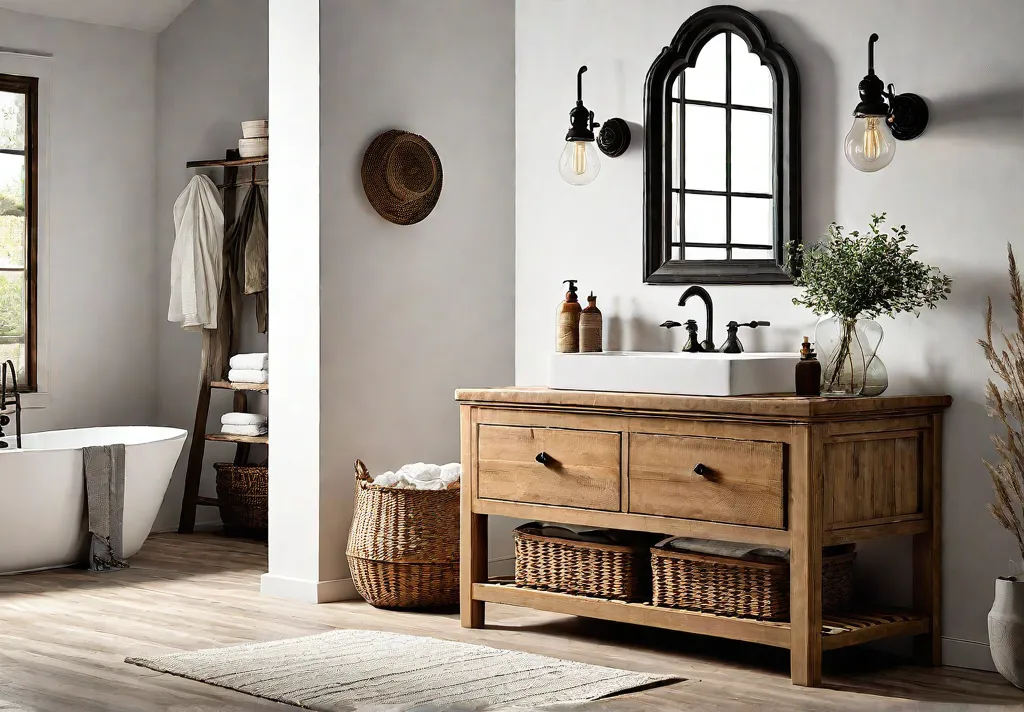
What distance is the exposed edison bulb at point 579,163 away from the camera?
4305mm

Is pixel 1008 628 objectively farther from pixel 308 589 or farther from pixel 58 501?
pixel 58 501

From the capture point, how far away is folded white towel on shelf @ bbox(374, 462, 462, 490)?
4410mm

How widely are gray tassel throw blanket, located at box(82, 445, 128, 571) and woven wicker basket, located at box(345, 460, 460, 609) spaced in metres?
1.33

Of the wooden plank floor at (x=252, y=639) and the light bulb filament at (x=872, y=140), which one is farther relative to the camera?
the light bulb filament at (x=872, y=140)

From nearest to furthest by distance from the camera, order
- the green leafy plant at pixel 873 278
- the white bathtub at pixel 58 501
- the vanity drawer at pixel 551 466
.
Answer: the green leafy plant at pixel 873 278 < the vanity drawer at pixel 551 466 < the white bathtub at pixel 58 501

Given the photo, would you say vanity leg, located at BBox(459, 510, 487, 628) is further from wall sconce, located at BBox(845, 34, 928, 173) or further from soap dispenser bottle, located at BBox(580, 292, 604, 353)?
wall sconce, located at BBox(845, 34, 928, 173)

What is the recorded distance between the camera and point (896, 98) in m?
3.72

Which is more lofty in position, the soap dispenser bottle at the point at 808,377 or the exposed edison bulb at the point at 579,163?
the exposed edison bulb at the point at 579,163

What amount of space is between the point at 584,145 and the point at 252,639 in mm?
1850

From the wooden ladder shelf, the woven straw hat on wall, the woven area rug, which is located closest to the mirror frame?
the woven straw hat on wall

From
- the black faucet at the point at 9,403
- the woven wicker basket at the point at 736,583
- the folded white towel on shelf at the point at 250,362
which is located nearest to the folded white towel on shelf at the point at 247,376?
the folded white towel on shelf at the point at 250,362

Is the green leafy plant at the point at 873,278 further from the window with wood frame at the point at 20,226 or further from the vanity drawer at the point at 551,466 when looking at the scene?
the window with wood frame at the point at 20,226

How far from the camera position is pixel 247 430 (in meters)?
6.00

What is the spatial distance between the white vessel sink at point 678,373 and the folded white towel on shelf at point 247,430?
234cm
